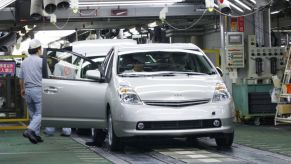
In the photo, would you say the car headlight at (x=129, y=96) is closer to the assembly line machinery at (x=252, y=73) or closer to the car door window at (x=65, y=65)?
the car door window at (x=65, y=65)

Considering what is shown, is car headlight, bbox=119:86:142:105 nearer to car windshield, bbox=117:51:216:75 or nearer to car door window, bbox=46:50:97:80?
car windshield, bbox=117:51:216:75

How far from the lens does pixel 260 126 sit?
52.5 ft

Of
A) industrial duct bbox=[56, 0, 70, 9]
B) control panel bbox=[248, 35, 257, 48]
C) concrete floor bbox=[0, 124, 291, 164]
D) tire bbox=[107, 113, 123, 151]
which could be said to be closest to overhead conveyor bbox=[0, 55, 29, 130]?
concrete floor bbox=[0, 124, 291, 164]

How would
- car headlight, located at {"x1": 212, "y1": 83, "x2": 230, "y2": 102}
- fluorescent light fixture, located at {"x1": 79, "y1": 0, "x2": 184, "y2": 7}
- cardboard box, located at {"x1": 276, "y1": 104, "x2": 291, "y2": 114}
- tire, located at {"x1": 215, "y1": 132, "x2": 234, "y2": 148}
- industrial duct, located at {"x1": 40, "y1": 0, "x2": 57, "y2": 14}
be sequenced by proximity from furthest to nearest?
fluorescent light fixture, located at {"x1": 79, "y1": 0, "x2": 184, "y2": 7}, cardboard box, located at {"x1": 276, "y1": 104, "x2": 291, "y2": 114}, industrial duct, located at {"x1": 40, "y1": 0, "x2": 57, "y2": 14}, tire, located at {"x1": 215, "y1": 132, "x2": 234, "y2": 148}, car headlight, located at {"x1": 212, "y1": 83, "x2": 230, "y2": 102}

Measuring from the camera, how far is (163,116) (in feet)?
31.0

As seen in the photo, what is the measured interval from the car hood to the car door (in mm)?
684

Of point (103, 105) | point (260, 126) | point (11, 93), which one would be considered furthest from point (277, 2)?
point (103, 105)

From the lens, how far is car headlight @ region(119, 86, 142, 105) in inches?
378

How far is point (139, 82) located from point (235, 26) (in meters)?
8.88

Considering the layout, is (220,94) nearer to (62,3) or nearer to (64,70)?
(64,70)

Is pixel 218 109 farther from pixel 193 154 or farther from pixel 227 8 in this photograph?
pixel 227 8

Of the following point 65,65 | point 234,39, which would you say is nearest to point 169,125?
point 65,65

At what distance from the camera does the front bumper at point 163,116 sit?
31.1ft

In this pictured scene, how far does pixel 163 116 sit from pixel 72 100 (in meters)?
1.77
